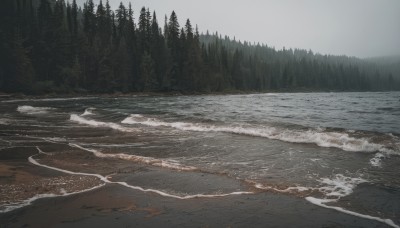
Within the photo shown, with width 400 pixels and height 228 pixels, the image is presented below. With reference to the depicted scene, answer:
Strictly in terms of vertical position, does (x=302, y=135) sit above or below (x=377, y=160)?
above

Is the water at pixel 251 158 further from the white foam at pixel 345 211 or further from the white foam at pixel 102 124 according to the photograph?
the white foam at pixel 102 124

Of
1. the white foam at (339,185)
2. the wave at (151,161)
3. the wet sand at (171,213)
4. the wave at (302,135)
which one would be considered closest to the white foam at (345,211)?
the wet sand at (171,213)

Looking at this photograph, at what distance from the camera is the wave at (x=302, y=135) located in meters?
13.1

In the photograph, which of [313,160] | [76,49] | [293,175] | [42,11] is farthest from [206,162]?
[42,11]

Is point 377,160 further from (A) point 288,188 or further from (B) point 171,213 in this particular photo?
(B) point 171,213

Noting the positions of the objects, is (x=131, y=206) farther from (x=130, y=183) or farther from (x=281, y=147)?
(x=281, y=147)

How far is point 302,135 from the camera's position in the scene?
15695mm

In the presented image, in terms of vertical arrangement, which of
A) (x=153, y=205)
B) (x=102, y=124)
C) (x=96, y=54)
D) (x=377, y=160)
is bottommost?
(x=377, y=160)

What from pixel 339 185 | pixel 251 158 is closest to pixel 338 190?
pixel 339 185

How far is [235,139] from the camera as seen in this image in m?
15.9

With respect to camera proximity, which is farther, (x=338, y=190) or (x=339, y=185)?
(x=339, y=185)

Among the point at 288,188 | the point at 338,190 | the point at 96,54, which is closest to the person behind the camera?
the point at 338,190

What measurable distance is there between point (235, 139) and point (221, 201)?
8996 millimetres

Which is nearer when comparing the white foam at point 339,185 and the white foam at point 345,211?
the white foam at point 345,211
